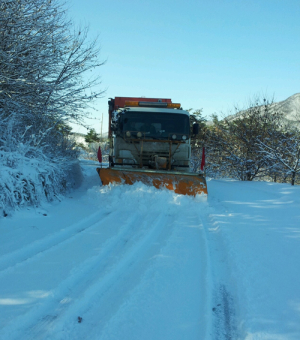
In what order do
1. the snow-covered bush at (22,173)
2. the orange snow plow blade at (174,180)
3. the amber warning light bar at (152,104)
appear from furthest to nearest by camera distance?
the amber warning light bar at (152,104) < the orange snow plow blade at (174,180) < the snow-covered bush at (22,173)

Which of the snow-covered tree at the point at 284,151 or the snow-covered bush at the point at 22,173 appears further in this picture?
the snow-covered tree at the point at 284,151

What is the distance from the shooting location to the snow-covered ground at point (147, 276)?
2.12 m

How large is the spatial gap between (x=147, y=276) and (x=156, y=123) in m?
5.94

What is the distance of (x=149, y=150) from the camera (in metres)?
8.27

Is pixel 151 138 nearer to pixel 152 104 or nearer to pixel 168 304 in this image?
pixel 152 104

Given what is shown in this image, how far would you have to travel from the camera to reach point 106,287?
2.68 m

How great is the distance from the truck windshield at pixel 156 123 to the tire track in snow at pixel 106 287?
4581mm

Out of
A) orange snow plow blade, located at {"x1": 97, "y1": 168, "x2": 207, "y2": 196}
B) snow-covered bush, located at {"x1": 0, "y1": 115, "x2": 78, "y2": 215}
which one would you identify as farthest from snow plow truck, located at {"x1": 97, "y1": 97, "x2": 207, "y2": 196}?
snow-covered bush, located at {"x1": 0, "y1": 115, "x2": 78, "y2": 215}

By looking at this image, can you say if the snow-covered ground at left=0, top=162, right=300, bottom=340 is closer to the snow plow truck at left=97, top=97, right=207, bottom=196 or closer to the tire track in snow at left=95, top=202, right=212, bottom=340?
the tire track in snow at left=95, top=202, right=212, bottom=340

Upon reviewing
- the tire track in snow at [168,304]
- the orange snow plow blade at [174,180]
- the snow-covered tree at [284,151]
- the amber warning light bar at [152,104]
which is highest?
the amber warning light bar at [152,104]

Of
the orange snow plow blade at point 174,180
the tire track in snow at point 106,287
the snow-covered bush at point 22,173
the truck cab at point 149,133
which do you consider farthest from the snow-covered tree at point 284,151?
the tire track in snow at point 106,287

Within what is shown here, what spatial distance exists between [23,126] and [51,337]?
6.64m

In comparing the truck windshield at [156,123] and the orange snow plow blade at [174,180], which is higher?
the truck windshield at [156,123]

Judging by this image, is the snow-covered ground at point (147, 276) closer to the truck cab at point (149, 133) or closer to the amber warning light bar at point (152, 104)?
the truck cab at point (149, 133)
